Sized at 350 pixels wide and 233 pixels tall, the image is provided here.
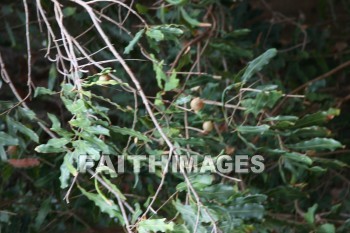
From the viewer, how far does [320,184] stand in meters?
2.04

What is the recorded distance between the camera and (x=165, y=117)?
144 cm

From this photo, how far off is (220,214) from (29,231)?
476 mm

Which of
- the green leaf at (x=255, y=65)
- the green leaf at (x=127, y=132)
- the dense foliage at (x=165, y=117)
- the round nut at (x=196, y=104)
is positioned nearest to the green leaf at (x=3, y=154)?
the dense foliage at (x=165, y=117)

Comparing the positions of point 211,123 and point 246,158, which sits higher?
point 211,123

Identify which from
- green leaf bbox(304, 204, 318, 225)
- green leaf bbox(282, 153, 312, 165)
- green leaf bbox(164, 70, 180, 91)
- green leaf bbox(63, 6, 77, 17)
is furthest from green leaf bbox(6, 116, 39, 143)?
green leaf bbox(304, 204, 318, 225)

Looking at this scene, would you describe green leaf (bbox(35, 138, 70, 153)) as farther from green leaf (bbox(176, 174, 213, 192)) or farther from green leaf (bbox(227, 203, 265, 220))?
green leaf (bbox(227, 203, 265, 220))

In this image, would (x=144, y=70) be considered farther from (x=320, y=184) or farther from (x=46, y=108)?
(x=320, y=184)

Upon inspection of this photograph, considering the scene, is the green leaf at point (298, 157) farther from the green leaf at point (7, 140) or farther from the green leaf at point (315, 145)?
the green leaf at point (7, 140)

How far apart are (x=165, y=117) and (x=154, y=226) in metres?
0.32

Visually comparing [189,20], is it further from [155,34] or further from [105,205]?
[105,205]

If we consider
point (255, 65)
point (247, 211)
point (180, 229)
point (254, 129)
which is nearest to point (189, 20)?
point (255, 65)

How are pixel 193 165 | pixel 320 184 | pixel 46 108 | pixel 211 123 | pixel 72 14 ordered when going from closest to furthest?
pixel 193 165 → pixel 211 123 → pixel 72 14 → pixel 46 108 → pixel 320 184

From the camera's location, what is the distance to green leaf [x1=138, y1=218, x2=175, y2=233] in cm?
116

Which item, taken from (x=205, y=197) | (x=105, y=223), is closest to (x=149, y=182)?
(x=105, y=223)
